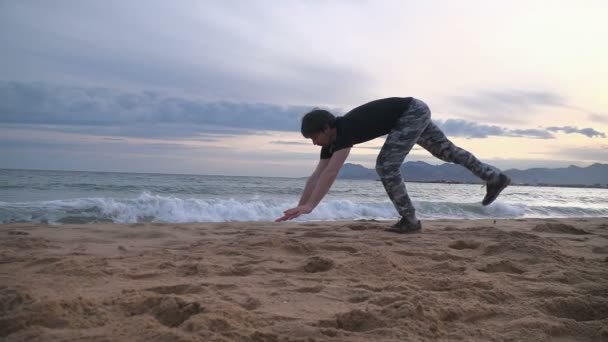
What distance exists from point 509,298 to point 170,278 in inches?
70.1

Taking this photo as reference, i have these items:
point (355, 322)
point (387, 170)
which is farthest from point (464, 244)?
point (355, 322)

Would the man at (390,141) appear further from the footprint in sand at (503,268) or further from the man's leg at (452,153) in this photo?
the footprint in sand at (503,268)

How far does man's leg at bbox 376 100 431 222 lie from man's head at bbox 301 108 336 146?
29.3 inches

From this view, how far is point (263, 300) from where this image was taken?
2053mm

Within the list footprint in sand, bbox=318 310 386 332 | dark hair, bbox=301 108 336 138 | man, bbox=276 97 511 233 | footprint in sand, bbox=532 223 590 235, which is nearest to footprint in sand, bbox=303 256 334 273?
man, bbox=276 97 511 233

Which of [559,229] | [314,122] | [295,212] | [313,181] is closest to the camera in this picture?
[295,212]

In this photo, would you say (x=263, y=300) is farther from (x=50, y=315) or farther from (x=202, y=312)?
(x=50, y=315)

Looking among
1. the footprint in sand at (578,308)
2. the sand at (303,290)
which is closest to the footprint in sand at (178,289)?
the sand at (303,290)

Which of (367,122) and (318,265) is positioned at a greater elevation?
(367,122)

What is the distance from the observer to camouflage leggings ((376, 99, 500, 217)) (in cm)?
413

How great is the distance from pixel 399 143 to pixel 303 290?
223 cm

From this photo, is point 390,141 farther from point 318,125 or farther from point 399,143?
point 318,125

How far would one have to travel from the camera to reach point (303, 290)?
2281 mm

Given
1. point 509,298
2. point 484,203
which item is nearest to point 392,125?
point 484,203
